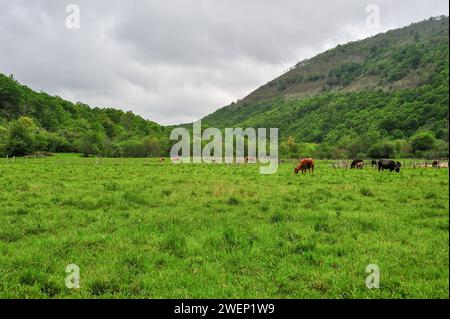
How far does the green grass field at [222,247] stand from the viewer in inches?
259

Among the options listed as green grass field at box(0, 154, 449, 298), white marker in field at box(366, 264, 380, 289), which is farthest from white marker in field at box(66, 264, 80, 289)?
white marker in field at box(366, 264, 380, 289)

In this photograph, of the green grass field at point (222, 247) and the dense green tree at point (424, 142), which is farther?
the dense green tree at point (424, 142)

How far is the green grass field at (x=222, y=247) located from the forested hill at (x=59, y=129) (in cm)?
7826

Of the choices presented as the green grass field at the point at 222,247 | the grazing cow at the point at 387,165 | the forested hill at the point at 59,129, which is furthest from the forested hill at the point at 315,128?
the green grass field at the point at 222,247

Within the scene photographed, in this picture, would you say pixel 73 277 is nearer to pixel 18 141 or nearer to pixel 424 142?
pixel 18 141

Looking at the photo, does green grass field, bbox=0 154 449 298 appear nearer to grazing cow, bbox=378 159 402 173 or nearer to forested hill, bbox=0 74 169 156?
grazing cow, bbox=378 159 402 173

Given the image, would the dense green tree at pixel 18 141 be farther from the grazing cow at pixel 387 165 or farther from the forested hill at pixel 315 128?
the grazing cow at pixel 387 165

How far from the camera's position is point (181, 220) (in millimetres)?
11859

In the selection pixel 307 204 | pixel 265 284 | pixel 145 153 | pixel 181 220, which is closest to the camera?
pixel 265 284

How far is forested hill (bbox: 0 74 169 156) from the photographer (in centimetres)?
8388

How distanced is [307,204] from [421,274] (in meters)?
7.84

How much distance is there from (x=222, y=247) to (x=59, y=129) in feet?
439
